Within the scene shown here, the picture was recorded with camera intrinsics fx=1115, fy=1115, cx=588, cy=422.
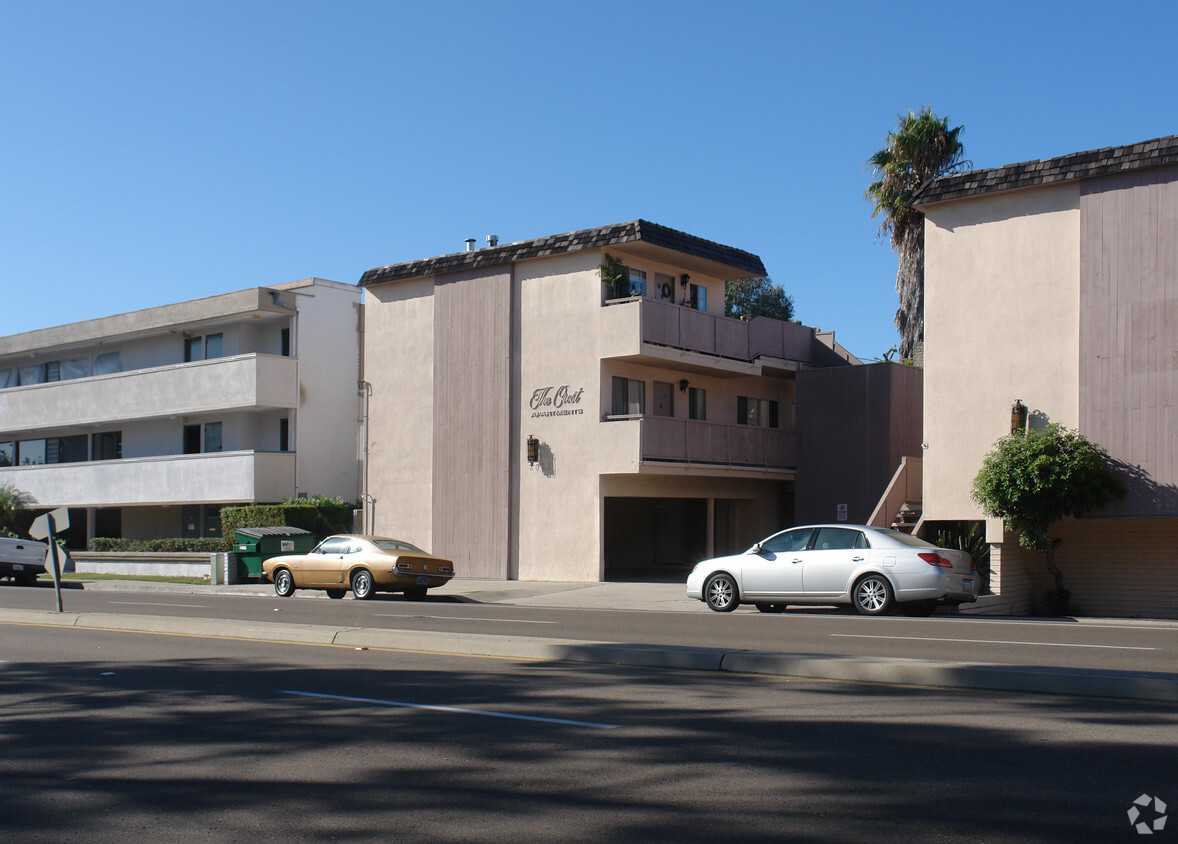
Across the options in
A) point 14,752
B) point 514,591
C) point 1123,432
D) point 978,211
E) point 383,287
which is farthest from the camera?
point 383,287

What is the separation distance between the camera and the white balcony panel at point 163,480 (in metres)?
36.4

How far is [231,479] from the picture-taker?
36.7m

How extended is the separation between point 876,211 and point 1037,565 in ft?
56.7

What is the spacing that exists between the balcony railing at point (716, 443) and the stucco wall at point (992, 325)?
725 cm

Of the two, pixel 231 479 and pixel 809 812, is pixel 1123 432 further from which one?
pixel 231 479

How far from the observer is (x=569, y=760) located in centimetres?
695

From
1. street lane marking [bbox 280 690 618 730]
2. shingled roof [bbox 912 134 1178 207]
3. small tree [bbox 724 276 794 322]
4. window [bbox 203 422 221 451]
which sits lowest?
street lane marking [bbox 280 690 618 730]

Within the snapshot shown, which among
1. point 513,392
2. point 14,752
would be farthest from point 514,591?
point 14,752

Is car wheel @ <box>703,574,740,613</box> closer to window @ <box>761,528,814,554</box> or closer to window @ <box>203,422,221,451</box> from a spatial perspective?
window @ <box>761,528,814,554</box>

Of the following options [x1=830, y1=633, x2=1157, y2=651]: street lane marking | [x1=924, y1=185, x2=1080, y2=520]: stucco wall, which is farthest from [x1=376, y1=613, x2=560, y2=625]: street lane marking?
[x1=924, y1=185, x2=1080, y2=520]: stucco wall

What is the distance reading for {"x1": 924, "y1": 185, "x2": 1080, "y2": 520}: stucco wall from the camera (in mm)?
21219

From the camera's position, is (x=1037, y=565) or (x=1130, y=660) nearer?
(x=1130, y=660)

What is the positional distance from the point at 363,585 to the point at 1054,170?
16.1m

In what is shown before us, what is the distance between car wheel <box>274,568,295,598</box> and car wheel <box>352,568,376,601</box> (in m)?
2.09
